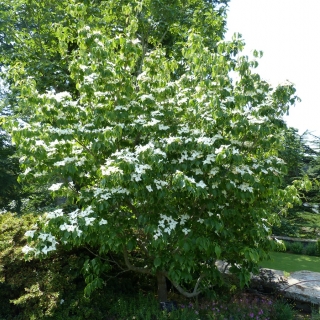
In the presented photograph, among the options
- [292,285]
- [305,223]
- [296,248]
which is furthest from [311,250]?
[292,285]

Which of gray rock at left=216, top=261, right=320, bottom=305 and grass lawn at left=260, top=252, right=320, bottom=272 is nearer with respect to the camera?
gray rock at left=216, top=261, right=320, bottom=305

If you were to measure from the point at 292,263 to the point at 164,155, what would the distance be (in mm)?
6379

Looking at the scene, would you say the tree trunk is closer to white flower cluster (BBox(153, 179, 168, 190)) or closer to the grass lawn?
white flower cluster (BBox(153, 179, 168, 190))

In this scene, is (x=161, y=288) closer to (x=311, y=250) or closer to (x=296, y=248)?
(x=296, y=248)

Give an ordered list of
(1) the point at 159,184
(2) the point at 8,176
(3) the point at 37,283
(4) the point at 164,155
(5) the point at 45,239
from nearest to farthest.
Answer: (4) the point at 164,155 → (1) the point at 159,184 → (5) the point at 45,239 → (3) the point at 37,283 → (2) the point at 8,176

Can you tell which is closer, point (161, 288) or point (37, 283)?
point (37, 283)

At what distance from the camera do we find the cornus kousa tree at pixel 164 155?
4.02 m

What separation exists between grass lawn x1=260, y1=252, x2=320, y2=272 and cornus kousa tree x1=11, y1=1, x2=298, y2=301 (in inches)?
144

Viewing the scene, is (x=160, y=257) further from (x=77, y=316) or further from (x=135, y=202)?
(x=77, y=316)

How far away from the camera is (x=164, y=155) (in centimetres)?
385

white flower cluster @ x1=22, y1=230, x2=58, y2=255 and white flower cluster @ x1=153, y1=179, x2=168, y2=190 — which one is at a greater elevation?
white flower cluster @ x1=153, y1=179, x2=168, y2=190

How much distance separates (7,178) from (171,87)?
697 cm

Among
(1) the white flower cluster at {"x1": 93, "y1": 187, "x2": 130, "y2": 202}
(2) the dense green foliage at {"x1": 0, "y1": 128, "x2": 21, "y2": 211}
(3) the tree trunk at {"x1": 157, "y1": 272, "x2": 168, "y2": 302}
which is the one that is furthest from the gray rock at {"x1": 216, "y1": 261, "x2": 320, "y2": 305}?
(2) the dense green foliage at {"x1": 0, "y1": 128, "x2": 21, "y2": 211}

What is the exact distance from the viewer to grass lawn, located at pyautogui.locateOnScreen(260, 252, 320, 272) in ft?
26.7
